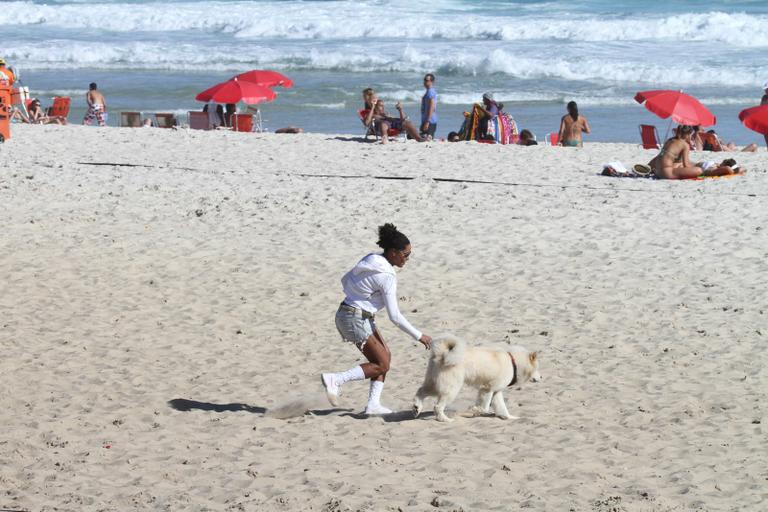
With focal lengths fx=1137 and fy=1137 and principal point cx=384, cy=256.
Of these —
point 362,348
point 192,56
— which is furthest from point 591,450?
point 192,56

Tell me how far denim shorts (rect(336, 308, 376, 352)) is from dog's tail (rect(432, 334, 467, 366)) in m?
0.54

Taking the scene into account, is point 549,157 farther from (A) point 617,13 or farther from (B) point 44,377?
(A) point 617,13

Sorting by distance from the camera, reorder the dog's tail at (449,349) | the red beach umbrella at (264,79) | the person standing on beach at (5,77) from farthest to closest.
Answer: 1. the red beach umbrella at (264,79)
2. the person standing on beach at (5,77)
3. the dog's tail at (449,349)

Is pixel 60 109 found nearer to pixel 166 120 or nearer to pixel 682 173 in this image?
pixel 166 120

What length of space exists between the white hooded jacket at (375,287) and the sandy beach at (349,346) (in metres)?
0.69

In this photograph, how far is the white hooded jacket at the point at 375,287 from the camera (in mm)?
6742

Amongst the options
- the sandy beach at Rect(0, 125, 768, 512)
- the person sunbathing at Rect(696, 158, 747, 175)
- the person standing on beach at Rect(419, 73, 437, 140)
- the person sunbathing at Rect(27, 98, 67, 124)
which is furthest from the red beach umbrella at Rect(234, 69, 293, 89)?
the person sunbathing at Rect(696, 158, 747, 175)

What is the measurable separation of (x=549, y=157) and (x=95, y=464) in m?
11.1

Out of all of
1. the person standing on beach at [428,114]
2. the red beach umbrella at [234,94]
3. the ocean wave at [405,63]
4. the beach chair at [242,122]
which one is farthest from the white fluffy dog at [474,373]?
the ocean wave at [405,63]

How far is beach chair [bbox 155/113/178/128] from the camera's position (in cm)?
1995

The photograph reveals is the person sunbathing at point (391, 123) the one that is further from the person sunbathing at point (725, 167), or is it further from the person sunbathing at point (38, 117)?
the person sunbathing at point (38, 117)

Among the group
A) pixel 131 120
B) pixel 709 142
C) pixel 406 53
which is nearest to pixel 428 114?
pixel 709 142

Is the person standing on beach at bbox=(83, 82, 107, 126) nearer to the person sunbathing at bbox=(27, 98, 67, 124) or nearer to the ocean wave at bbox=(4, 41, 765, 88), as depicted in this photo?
the person sunbathing at bbox=(27, 98, 67, 124)

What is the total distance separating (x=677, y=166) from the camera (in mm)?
14766
